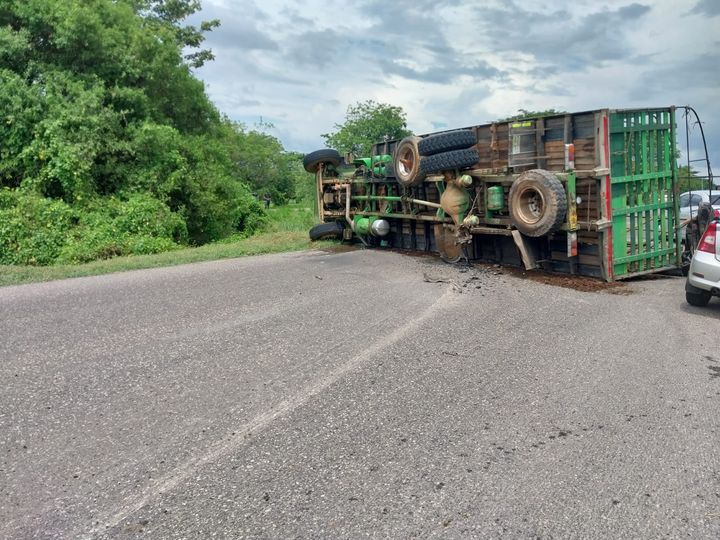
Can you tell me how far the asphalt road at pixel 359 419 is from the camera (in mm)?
3057

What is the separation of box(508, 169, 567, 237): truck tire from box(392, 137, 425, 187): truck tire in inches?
81.5

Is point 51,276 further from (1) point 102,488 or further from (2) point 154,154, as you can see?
(1) point 102,488

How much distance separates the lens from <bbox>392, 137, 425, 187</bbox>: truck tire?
1073 centimetres

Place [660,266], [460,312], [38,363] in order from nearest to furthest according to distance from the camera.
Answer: [38,363] → [460,312] → [660,266]

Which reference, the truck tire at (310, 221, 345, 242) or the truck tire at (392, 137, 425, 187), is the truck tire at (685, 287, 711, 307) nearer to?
the truck tire at (392, 137, 425, 187)

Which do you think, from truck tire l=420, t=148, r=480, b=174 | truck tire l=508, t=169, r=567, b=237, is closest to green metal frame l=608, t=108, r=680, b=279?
truck tire l=508, t=169, r=567, b=237

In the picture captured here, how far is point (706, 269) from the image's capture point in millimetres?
7055

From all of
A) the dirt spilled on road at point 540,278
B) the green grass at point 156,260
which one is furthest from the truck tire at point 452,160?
the green grass at point 156,260

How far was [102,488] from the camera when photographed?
10.8 feet

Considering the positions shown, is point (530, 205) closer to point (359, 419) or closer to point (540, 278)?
point (540, 278)

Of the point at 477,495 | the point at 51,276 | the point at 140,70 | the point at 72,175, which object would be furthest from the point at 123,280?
the point at 140,70

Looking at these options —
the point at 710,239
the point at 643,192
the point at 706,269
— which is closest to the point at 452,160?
the point at 643,192

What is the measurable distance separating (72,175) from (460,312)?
1175 cm

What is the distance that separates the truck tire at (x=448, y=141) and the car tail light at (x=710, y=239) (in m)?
4.14
